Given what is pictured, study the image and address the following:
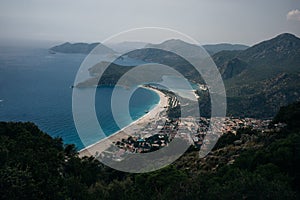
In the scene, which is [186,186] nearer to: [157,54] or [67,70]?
[67,70]

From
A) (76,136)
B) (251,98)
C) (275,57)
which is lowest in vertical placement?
(76,136)

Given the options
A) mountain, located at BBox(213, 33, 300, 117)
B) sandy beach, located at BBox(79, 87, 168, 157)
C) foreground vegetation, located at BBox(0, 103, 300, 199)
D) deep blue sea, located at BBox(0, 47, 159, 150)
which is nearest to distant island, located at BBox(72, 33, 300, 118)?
mountain, located at BBox(213, 33, 300, 117)

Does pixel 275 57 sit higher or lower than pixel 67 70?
higher

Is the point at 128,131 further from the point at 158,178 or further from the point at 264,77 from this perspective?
the point at 264,77

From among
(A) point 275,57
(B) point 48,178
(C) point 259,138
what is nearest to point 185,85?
(A) point 275,57

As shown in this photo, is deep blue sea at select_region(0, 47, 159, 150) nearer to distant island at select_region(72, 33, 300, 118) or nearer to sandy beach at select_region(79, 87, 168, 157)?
sandy beach at select_region(79, 87, 168, 157)

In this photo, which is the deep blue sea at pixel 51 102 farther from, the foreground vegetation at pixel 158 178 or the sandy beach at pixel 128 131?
the foreground vegetation at pixel 158 178

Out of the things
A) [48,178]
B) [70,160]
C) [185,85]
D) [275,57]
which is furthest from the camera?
[275,57]
